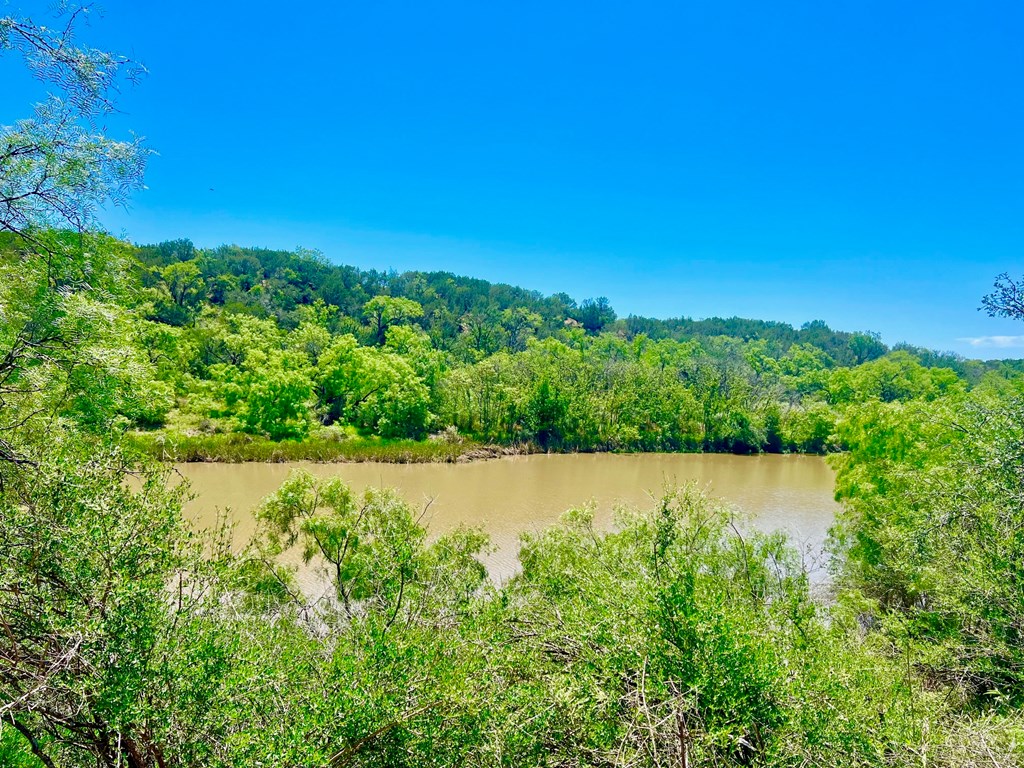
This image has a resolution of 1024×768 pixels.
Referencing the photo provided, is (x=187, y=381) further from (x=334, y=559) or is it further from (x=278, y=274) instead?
(x=278, y=274)

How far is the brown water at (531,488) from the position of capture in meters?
17.5

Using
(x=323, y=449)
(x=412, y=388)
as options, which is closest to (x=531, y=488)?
(x=323, y=449)

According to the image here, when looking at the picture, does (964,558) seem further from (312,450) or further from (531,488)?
(312,450)

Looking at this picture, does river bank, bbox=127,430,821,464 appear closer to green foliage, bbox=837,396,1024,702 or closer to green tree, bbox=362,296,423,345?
green foliage, bbox=837,396,1024,702

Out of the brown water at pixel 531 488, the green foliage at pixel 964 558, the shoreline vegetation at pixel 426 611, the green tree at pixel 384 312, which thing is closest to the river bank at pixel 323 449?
the brown water at pixel 531 488

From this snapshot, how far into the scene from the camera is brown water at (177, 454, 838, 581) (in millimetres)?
17531

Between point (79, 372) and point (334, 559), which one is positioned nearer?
point (79, 372)

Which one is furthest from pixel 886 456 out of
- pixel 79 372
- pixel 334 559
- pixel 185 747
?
pixel 79 372

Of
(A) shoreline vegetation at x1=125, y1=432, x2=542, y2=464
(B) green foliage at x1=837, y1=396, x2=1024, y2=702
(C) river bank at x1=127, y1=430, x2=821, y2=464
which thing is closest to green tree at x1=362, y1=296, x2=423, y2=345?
(C) river bank at x1=127, y1=430, x2=821, y2=464

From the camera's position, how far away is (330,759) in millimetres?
4074

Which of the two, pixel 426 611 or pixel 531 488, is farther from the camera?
pixel 531 488

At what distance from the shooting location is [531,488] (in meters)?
25.1

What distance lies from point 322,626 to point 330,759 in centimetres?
565

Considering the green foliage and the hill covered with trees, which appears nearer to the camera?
the green foliage
